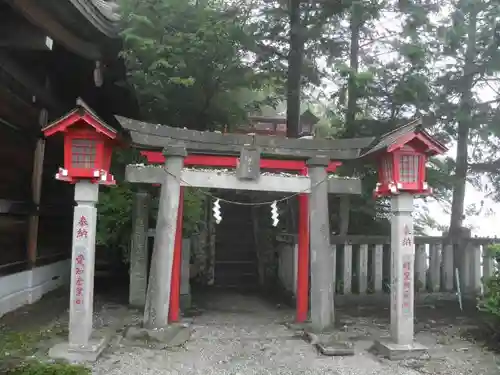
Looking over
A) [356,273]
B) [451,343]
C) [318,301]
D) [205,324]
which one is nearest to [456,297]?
[356,273]

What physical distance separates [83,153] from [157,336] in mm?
2705

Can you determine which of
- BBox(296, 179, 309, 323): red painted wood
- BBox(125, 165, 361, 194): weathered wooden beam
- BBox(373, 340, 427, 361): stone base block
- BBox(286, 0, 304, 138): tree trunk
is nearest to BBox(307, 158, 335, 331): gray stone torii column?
BBox(125, 165, 361, 194): weathered wooden beam

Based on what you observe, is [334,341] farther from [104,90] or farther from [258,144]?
[104,90]

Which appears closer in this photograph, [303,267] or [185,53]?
[303,267]

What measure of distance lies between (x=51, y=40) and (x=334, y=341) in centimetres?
580

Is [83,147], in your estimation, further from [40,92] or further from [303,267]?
[303,267]

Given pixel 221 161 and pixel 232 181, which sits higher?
pixel 221 161

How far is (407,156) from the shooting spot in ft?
22.6

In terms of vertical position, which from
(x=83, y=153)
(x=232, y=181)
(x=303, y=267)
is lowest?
(x=303, y=267)

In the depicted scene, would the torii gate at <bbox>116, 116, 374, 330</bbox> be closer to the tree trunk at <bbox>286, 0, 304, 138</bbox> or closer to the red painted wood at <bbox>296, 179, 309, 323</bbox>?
the red painted wood at <bbox>296, 179, 309, 323</bbox>

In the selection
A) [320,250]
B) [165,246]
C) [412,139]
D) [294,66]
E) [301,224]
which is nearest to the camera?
[412,139]

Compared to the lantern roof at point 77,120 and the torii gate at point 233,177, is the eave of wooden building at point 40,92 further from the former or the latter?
the torii gate at point 233,177

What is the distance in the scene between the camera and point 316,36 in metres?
9.91

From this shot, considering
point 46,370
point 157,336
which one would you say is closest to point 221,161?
point 157,336
